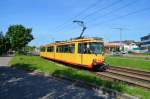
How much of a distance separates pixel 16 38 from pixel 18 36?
0.84 m

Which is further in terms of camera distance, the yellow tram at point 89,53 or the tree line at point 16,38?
the tree line at point 16,38

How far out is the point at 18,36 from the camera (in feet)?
291

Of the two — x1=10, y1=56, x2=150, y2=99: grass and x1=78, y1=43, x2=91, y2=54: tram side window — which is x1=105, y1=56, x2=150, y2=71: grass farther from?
x1=10, y1=56, x2=150, y2=99: grass

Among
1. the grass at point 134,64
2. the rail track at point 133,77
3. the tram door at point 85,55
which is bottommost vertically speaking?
the rail track at point 133,77

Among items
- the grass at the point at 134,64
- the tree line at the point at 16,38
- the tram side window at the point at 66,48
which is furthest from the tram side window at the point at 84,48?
the tree line at the point at 16,38

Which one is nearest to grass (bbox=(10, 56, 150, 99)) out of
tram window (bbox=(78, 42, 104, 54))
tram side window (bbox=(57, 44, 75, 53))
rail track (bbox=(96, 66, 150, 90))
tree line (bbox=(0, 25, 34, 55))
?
rail track (bbox=(96, 66, 150, 90))

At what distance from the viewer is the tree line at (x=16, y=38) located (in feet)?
290

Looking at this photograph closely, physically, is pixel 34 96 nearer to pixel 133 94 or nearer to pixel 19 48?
pixel 133 94

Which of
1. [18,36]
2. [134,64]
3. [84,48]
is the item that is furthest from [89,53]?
[18,36]

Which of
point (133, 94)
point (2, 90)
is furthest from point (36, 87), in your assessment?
point (133, 94)

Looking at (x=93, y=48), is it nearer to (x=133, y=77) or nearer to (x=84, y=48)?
(x=84, y=48)

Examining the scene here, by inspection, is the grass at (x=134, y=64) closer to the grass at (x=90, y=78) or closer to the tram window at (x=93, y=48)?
the tram window at (x=93, y=48)

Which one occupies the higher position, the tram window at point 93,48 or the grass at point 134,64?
the tram window at point 93,48

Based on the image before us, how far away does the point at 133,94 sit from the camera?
11.3 meters
